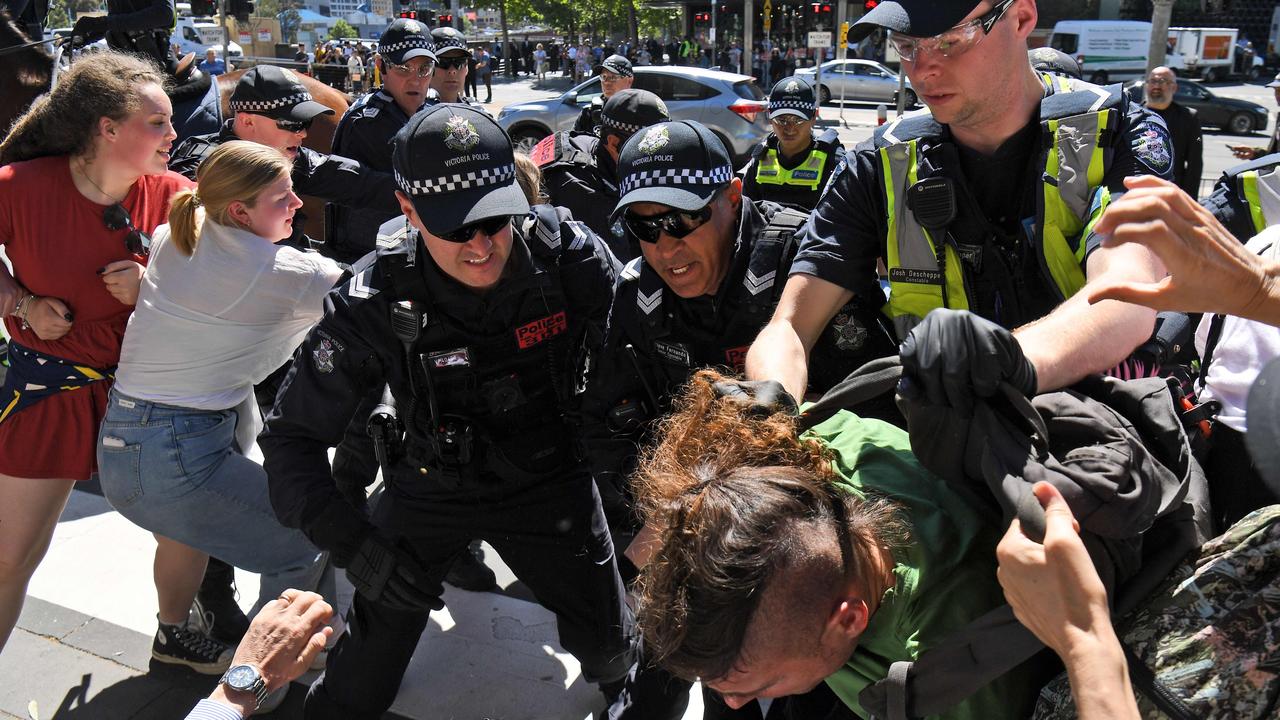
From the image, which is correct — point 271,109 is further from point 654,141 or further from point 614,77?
point 614,77

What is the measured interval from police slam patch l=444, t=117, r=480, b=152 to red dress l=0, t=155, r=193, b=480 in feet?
4.83

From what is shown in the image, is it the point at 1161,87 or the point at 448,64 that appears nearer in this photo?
the point at 448,64

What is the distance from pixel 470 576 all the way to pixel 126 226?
1.96m

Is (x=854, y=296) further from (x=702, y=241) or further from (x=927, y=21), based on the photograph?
(x=927, y=21)

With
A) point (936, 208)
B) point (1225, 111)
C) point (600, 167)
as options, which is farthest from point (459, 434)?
point (1225, 111)

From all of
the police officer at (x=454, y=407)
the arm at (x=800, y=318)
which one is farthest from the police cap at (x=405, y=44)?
the arm at (x=800, y=318)

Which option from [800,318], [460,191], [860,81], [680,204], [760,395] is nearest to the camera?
[760,395]

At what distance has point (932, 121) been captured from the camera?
7.33ft

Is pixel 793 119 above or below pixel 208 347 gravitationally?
above

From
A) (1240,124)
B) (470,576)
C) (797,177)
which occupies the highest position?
(797,177)

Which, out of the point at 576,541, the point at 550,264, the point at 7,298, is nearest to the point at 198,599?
the point at 7,298

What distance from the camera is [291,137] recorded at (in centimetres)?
488

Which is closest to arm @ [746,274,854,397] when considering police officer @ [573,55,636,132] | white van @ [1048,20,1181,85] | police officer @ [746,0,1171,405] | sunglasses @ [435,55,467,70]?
police officer @ [746,0,1171,405]

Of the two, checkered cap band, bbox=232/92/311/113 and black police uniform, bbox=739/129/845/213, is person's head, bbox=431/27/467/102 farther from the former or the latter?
black police uniform, bbox=739/129/845/213
